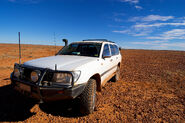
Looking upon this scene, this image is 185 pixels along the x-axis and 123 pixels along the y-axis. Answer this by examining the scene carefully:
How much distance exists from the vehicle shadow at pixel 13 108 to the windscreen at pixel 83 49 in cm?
189

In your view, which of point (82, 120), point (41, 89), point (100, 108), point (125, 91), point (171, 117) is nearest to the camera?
point (41, 89)

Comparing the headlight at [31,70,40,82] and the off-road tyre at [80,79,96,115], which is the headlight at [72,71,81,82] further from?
the headlight at [31,70,40,82]

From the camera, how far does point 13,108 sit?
285 cm

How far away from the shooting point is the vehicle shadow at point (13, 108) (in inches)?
99.1

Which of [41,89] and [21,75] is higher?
[21,75]

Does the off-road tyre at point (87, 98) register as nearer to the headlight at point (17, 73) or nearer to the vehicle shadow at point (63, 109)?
the vehicle shadow at point (63, 109)

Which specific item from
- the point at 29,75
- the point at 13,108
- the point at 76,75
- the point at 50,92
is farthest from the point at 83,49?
the point at 13,108

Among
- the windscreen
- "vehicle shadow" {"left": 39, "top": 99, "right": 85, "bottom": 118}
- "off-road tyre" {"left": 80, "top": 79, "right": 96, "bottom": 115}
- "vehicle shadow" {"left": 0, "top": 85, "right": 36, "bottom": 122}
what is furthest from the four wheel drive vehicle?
the windscreen

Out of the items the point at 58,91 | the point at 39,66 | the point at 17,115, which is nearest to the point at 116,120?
the point at 58,91

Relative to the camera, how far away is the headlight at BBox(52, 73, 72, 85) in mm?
2141

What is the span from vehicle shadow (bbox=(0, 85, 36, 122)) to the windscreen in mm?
1889

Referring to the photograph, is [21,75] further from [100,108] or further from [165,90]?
[165,90]

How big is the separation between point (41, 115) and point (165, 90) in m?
4.53

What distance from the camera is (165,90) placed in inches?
175
